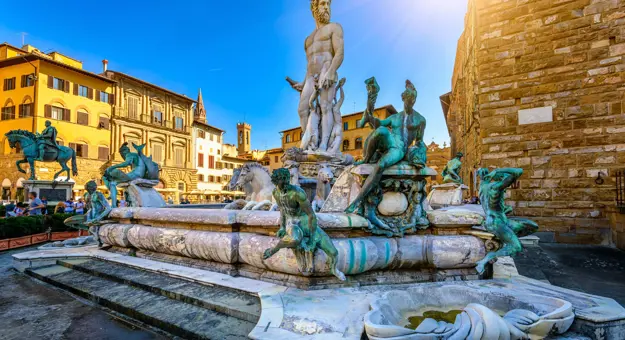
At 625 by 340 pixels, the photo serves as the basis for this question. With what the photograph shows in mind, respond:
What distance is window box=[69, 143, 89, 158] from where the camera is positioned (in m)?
29.8

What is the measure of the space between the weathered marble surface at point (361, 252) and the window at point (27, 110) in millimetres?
32588

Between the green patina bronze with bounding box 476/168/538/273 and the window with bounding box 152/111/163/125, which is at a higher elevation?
the window with bounding box 152/111/163/125

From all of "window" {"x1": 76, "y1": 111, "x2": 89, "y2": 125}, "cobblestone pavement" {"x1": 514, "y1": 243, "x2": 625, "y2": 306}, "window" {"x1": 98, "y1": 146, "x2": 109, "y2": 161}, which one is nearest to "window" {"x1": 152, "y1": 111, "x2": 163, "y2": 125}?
"window" {"x1": 98, "y1": 146, "x2": 109, "y2": 161}

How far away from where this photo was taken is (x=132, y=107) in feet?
116

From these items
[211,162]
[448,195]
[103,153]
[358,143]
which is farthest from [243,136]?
[448,195]

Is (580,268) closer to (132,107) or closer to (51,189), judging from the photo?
(51,189)

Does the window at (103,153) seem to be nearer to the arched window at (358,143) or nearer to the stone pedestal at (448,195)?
the arched window at (358,143)

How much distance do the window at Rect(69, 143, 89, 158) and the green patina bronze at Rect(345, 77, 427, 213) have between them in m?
34.2

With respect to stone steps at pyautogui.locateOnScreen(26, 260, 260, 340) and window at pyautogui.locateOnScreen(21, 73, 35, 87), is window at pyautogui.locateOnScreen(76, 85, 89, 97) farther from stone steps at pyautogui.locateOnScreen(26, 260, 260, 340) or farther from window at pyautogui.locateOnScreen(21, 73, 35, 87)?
stone steps at pyautogui.locateOnScreen(26, 260, 260, 340)

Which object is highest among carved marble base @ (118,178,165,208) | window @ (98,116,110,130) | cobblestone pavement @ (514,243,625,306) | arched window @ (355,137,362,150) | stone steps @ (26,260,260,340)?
window @ (98,116,110,130)

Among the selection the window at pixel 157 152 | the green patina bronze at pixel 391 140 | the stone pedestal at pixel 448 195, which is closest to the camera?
the green patina bronze at pixel 391 140

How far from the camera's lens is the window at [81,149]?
2975 cm

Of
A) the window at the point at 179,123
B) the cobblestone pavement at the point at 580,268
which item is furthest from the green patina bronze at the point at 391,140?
the window at the point at 179,123

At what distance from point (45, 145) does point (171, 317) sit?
49.4 feet
